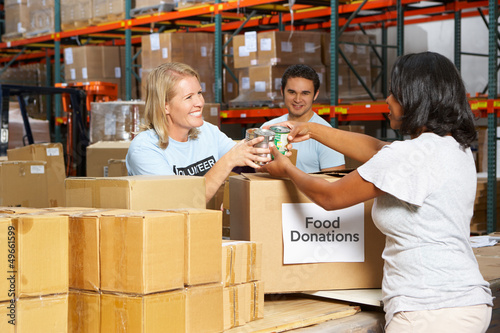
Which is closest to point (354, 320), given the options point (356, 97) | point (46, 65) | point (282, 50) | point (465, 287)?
point (465, 287)

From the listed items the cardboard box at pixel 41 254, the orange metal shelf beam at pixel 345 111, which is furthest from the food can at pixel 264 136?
the orange metal shelf beam at pixel 345 111

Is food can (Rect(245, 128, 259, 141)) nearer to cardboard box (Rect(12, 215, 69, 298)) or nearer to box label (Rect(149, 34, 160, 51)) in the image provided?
cardboard box (Rect(12, 215, 69, 298))

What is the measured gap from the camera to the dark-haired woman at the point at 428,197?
2002 mm

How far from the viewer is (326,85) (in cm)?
775

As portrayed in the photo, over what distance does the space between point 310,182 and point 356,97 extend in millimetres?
6078

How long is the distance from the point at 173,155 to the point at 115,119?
424 centimetres

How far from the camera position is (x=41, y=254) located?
5.92ft

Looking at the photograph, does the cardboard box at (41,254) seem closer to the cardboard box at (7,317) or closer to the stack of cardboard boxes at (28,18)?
the cardboard box at (7,317)

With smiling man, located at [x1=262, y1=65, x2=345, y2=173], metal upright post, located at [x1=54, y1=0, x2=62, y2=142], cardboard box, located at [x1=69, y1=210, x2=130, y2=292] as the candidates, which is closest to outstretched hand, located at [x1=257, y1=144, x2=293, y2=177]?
cardboard box, located at [x1=69, y1=210, x2=130, y2=292]

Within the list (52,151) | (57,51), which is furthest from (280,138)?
(57,51)

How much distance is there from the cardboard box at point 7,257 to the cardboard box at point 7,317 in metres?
0.02

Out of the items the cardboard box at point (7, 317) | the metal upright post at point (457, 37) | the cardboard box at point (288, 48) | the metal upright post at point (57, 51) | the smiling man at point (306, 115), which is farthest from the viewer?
the metal upright post at point (57, 51)

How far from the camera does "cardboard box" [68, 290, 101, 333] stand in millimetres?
1862

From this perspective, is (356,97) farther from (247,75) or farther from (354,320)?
(354,320)
